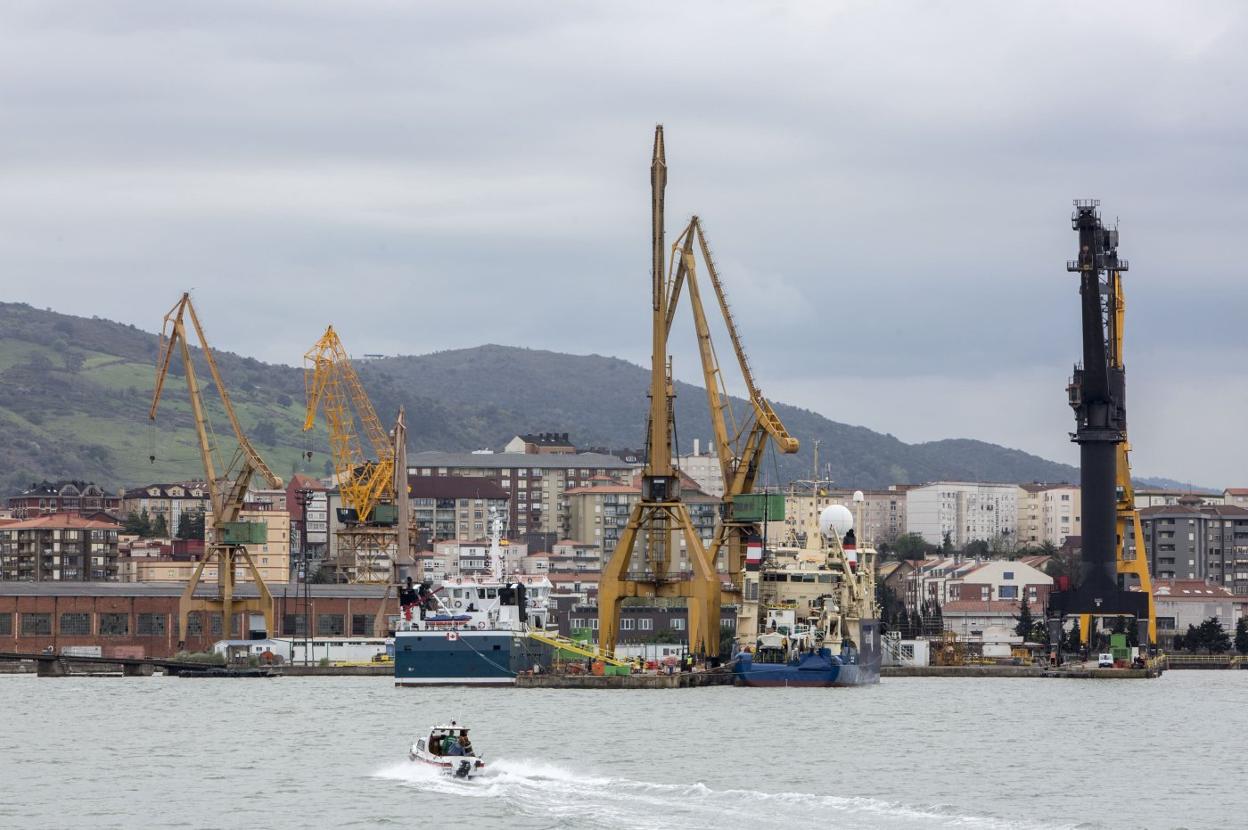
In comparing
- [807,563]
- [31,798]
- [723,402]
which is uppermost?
[723,402]

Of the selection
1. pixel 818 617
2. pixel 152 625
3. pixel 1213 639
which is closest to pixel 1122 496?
pixel 1213 639

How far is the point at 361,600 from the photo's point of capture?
544ft

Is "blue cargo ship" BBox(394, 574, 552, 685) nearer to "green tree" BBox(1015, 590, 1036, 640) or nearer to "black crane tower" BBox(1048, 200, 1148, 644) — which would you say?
"black crane tower" BBox(1048, 200, 1148, 644)

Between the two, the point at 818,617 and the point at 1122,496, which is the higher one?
the point at 1122,496

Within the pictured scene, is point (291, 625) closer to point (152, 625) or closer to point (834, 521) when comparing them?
point (152, 625)

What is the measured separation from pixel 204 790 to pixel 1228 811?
2449 cm

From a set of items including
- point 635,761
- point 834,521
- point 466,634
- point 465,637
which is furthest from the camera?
point 834,521

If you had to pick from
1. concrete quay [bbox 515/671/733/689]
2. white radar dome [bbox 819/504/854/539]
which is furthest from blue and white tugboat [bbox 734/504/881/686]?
concrete quay [bbox 515/671/733/689]

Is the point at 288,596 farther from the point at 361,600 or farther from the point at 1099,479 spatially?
the point at 1099,479

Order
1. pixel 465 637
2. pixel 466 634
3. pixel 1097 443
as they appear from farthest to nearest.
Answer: pixel 1097 443 < pixel 466 634 < pixel 465 637

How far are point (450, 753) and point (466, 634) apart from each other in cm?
4694

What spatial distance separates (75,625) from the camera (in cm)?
15875

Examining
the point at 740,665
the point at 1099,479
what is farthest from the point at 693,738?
the point at 1099,479

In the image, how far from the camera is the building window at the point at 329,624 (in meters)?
165
